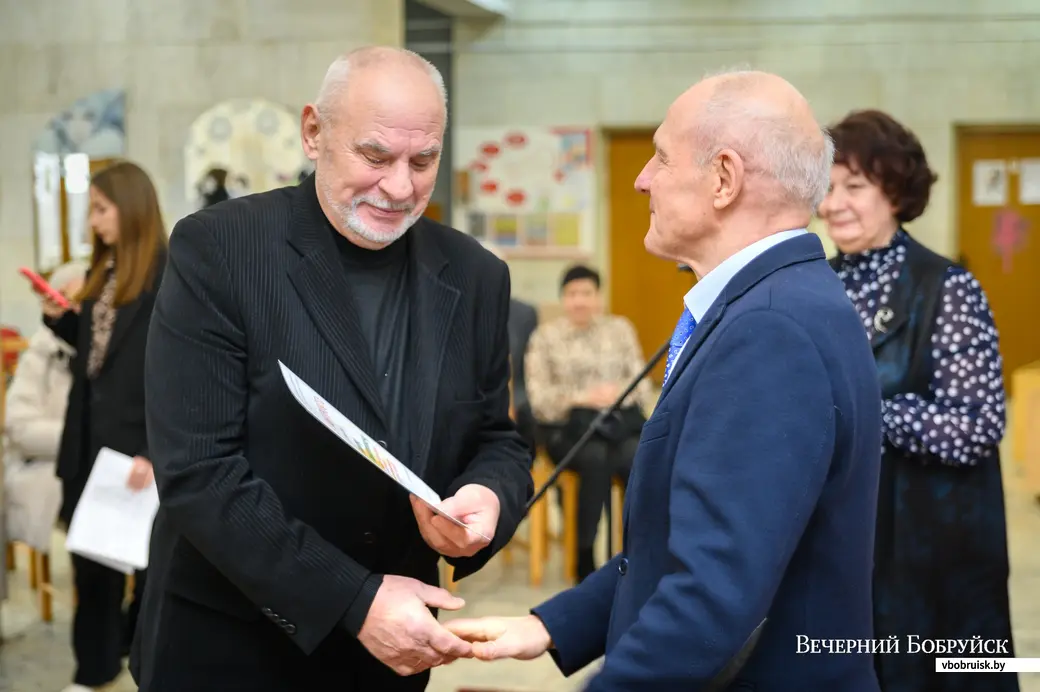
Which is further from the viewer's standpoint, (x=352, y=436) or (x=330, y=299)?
(x=330, y=299)

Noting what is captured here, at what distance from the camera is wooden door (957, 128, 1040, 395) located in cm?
994

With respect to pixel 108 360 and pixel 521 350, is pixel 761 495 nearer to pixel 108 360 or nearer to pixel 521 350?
pixel 108 360

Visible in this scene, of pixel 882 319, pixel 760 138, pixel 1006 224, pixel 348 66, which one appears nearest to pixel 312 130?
pixel 348 66

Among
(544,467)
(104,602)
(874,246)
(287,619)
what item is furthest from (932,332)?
(544,467)

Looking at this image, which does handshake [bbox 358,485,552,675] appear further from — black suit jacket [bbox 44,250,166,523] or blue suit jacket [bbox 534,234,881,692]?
black suit jacket [bbox 44,250,166,523]

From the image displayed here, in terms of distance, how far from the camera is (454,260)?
6.23 feet

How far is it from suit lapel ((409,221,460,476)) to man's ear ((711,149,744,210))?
0.57 metres

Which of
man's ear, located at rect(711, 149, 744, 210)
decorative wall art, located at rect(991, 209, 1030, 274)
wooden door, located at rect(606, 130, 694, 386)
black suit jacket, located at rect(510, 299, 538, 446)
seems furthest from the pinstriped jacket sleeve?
decorative wall art, located at rect(991, 209, 1030, 274)

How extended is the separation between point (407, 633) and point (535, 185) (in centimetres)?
855

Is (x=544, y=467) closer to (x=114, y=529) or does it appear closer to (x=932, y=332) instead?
(x=114, y=529)

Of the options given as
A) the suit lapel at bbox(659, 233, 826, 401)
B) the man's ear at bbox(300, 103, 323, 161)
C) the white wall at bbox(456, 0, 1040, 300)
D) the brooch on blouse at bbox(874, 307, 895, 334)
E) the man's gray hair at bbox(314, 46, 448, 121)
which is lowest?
the brooch on blouse at bbox(874, 307, 895, 334)

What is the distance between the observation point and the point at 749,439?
1.23 meters

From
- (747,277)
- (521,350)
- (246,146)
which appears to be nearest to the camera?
(747,277)

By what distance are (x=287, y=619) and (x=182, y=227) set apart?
1.93 ft
